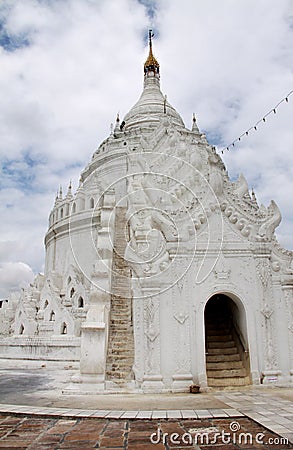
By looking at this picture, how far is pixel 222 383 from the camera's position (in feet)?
30.4

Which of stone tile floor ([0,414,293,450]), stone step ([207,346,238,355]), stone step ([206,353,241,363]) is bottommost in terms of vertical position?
stone tile floor ([0,414,293,450])

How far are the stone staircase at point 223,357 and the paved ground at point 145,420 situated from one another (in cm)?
93

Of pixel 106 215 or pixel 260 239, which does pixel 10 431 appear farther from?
pixel 106 215

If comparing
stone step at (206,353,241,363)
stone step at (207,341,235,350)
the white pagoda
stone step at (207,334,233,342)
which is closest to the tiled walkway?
the white pagoda

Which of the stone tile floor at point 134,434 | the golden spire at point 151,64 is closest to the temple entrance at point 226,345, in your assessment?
the stone tile floor at point 134,434

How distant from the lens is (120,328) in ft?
37.3

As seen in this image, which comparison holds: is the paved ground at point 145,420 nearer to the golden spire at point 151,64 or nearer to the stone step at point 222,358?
the stone step at point 222,358

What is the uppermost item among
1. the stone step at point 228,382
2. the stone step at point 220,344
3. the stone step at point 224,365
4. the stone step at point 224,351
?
the stone step at point 220,344

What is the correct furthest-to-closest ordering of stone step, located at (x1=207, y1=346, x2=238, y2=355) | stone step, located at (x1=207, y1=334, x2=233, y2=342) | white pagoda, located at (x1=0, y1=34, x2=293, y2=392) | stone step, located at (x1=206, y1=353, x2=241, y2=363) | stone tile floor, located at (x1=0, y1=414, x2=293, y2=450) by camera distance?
stone step, located at (x1=207, y1=334, x2=233, y2=342), stone step, located at (x1=207, y1=346, x2=238, y2=355), stone step, located at (x1=206, y1=353, x2=241, y2=363), white pagoda, located at (x1=0, y1=34, x2=293, y2=392), stone tile floor, located at (x1=0, y1=414, x2=293, y2=450)

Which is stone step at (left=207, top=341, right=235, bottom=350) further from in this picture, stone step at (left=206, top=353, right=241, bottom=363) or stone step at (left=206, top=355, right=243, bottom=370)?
stone step at (left=206, top=355, right=243, bottom=370)

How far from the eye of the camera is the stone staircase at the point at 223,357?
370 inches

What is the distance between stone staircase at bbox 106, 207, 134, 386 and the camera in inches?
382

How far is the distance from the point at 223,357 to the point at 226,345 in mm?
524

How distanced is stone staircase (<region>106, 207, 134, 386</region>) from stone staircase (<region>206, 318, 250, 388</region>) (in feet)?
6.84
